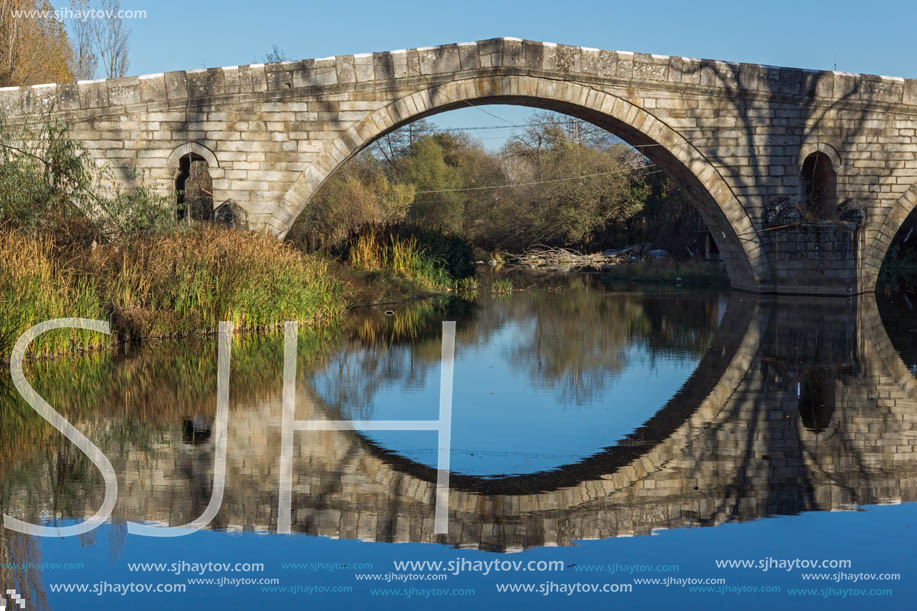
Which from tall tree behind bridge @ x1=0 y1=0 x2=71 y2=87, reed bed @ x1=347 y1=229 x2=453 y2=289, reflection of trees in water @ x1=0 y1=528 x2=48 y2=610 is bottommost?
reflection of trees in water @ x1=0 y1=528 x2=48 y2=610

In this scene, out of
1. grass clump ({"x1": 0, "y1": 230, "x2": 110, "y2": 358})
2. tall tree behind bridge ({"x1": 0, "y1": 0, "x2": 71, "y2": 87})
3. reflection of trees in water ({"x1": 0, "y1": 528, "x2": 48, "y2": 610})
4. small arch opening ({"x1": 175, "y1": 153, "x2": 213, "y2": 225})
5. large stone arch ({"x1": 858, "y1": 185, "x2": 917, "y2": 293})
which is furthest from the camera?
tall tree behind bridge ({"x1": 0, "y1": 0, "x2": 71, "y2": 87})

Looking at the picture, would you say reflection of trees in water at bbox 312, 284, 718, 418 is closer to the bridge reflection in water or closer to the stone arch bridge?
the bridge reflection in water

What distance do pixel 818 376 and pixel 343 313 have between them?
802 cm

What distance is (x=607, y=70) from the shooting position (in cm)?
1644

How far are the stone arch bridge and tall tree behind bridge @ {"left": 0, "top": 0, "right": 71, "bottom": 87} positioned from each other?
12.2m

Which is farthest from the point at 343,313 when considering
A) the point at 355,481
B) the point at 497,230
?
the point at 497,230

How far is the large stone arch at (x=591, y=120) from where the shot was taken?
619 inches

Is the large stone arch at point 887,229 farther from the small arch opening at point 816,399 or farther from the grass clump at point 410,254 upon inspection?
the small arch opening at point 816,399

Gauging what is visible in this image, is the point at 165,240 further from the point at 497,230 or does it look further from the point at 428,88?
the point at 497,230

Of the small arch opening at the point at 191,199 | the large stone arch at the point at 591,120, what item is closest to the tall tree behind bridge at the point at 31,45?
the small arch opening at the point at 191,199

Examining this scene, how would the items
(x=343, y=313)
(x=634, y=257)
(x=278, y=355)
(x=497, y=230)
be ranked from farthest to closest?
(x=497, y=230) → (x=634, y=257) → (x=343, y=313) → (x=278, y=355)

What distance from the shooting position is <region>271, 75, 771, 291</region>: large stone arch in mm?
15719

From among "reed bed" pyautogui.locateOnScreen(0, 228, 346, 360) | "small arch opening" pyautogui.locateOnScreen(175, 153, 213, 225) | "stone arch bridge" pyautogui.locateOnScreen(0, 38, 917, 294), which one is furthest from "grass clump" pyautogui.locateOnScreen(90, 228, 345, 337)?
"small arch opening" pyautogui.locateOnScreen(175, 153, 213, 225)

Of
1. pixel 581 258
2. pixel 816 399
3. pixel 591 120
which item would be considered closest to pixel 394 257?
pixel 591 120
